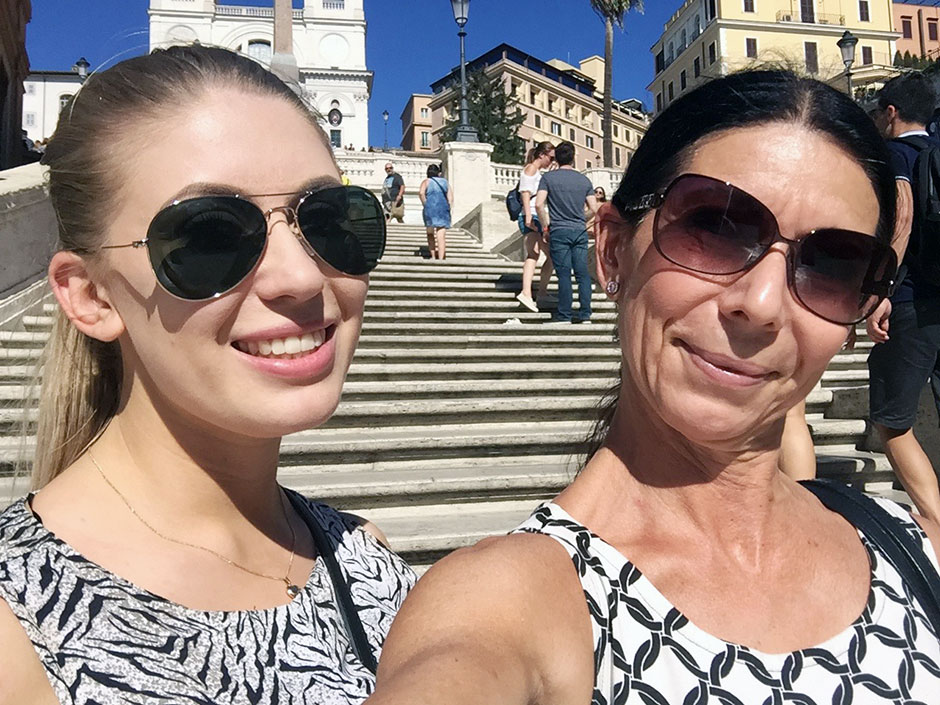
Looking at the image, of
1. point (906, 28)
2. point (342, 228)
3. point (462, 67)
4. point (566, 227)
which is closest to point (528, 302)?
point (566, 227)

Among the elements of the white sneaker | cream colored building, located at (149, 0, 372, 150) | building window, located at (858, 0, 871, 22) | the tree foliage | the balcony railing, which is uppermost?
building window, located at (858, 0, 871, 22)

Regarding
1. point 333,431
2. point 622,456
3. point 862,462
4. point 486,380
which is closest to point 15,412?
point 333,431

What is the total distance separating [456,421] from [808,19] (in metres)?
69.7

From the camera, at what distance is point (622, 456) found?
1.46 m

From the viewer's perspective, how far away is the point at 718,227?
51.4 inches

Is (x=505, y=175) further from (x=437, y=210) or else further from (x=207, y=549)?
(x=207, y=549)

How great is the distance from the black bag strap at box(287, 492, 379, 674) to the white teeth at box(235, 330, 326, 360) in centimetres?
55

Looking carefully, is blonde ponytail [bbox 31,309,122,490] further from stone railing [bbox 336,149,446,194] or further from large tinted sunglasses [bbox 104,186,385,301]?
stone railing [bbox 336,149,446,194]

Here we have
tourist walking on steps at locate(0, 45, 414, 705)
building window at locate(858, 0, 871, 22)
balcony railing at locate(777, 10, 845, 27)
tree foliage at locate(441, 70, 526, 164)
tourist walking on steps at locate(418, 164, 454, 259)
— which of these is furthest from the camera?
building window at locate(858, 0, 871, 22)

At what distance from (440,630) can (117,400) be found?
1.04 meters

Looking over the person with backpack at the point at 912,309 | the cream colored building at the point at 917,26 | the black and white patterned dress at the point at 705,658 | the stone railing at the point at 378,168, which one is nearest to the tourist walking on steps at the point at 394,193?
the stone railing at the point at 378,168

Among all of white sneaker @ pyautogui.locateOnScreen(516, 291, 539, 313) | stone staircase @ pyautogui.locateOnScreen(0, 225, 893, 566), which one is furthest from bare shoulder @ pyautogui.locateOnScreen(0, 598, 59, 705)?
white sneaker @ pyautogui.locateOnScreen(516, 291, 539, 313)

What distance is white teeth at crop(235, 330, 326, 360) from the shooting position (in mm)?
1431

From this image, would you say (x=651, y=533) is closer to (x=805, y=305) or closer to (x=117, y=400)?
(x=805, y=305)
